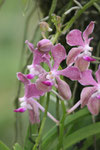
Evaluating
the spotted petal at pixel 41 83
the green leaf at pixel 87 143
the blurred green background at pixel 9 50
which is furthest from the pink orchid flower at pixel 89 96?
the blurred green background at pixel 9 50

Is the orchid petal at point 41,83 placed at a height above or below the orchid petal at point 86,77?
above

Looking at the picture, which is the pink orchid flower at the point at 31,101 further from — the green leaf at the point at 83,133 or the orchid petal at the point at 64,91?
the green leaf at the point at 83,133

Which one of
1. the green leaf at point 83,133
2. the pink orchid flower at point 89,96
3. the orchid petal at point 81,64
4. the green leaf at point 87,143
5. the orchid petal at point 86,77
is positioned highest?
the orchid petal at point 81,64

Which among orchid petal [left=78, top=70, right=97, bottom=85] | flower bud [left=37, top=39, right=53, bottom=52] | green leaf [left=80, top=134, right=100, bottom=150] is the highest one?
flower bud [left=37, top=39, right=53, bottom=52]

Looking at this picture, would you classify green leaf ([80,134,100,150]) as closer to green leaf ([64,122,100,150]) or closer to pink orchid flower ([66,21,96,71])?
green leaf ([64,122,100,150])

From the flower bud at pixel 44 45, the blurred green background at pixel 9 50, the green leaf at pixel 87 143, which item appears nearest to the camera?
the flower bud at pixel 44 45

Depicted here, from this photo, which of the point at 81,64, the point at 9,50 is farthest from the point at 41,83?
the point at 9,50

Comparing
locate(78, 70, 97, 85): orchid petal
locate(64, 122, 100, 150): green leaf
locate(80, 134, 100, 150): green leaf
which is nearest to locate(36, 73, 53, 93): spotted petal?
locate(78, 70, 97, 85): orchid petal

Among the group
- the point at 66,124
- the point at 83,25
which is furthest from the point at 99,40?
the point at 66,124

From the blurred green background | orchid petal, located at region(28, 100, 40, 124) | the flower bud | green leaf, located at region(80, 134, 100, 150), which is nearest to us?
the flower bud

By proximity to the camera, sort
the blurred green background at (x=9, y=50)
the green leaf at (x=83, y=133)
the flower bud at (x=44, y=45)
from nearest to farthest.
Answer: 1. the flower bud at (x=44, y=45)
2. the green leaf at (x=83, y=133)
3. the blurred green background at (x=9, y=50)
